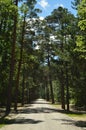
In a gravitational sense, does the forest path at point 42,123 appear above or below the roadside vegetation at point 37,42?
below

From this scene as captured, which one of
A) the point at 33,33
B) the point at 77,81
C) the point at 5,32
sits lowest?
the point at 77,81

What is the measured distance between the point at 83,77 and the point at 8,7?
14201 mm

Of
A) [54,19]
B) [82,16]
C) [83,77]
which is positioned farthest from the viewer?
[54,19]

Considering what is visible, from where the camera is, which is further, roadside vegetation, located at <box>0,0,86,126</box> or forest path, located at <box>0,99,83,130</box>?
roadside vegetation, located at <box>0,0,86,126</box>

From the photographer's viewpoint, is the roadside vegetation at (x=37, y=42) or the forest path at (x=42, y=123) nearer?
the forest path at (x=42, y=123)

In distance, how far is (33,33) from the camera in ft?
175

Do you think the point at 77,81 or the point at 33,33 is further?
the point at 33,33

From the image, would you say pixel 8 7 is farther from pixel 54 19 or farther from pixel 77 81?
pixel 54 19

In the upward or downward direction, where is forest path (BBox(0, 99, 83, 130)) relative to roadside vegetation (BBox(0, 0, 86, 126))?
downward

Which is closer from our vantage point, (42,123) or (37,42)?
(42,123)

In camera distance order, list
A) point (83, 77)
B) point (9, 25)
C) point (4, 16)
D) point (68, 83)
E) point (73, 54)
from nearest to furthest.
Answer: point (4, 16), point (73, 54), point (9, 25), point (83, 77), point (68, 83)

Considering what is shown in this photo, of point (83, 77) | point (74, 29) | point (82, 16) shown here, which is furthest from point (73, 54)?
point (82, 16)

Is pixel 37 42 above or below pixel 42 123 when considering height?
above

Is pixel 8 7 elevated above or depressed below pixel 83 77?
above
